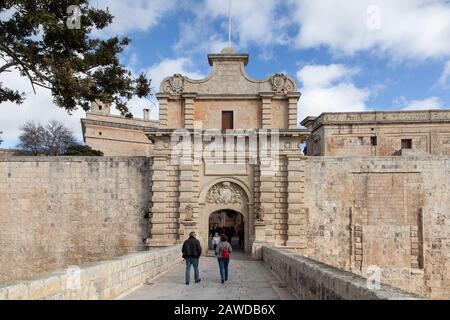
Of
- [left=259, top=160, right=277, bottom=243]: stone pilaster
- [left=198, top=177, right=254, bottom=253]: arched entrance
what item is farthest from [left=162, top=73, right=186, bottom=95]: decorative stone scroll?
[left=259, top=160, right=277, bottom=243]: stone pilaster

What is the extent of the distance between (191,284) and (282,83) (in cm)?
1037

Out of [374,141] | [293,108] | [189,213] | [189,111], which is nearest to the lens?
[189,213]

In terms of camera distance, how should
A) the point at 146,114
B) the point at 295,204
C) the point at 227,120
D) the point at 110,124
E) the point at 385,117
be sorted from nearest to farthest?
the point at 295,204, the point at 227,120, the point at 385,117, the point at 110,124, the point at 146,114

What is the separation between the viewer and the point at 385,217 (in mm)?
18094

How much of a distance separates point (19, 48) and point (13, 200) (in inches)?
391

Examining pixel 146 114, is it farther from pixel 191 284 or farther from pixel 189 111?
pixel 191 284

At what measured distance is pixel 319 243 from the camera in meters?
17.9

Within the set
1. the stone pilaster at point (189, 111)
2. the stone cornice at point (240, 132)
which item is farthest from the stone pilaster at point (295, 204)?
the stone pilaster at point (189, 111)

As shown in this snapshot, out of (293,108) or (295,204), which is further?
(293,108)

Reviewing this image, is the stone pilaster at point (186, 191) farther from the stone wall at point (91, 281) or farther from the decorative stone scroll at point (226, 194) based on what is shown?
the stone wall at point (91, 281)

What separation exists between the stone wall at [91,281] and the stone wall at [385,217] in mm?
9123

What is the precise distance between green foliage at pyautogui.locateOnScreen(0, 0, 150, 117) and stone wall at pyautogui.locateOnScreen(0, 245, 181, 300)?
4.44 metres

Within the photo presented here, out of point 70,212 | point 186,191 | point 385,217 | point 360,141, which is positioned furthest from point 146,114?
point 385,217
